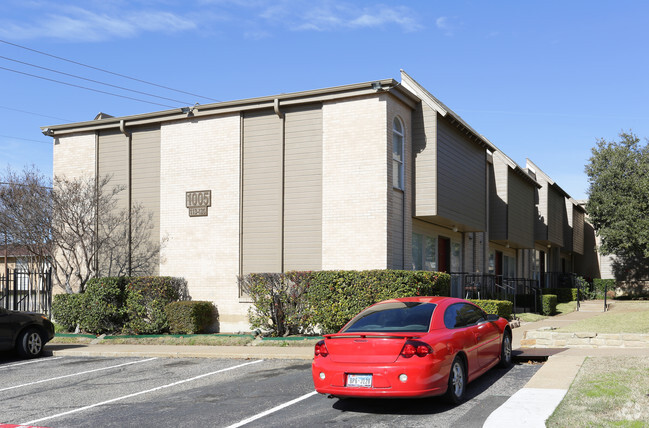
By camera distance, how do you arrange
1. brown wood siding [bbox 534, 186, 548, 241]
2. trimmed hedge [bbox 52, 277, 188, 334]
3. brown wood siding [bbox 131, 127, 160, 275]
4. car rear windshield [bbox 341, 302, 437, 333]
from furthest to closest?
1. brown wood siding [bbox 534, 186, 548, 241]
2. brown wood siding [bbox 131, 127, 160, 275]
3. trimmed hedge [bbox 52, 277, 188, 334]
4. car rear windshield [bbox 341, 302, 437, 333]

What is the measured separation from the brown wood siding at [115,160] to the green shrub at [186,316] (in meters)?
4.61

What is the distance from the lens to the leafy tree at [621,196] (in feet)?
122

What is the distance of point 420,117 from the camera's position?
1914 centimetres

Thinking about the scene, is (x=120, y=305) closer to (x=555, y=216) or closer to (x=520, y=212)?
(x=520, y=212)

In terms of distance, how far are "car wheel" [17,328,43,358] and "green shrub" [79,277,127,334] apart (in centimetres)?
325

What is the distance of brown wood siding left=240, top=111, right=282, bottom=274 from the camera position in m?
18.9

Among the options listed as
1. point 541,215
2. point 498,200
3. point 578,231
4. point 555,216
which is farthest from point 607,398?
point 578,231

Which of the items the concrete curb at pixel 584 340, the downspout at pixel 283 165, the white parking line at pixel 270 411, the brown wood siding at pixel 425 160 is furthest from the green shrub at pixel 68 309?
the concrete curb at pixel 584 340

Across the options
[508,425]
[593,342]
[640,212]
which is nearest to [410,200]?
[593,342]

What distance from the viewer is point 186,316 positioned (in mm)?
18281

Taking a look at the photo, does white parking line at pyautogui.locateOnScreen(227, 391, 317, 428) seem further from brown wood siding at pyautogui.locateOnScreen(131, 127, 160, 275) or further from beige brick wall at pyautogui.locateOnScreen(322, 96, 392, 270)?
brown wood siding at pyautogui.locateOnScreen(131, 127, 160, 275)

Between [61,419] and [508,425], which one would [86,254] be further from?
[508,425]

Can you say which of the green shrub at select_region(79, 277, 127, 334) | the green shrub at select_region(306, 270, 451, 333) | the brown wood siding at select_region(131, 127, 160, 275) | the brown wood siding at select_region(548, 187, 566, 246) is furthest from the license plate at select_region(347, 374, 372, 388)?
the brown wood siding at select_region(548, 187, 566, 246)

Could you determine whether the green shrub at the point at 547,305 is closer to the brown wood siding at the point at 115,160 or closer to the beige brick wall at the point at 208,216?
the beige brick wall at the point at 208,216
